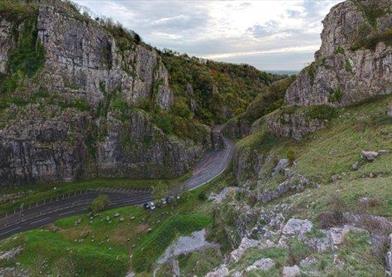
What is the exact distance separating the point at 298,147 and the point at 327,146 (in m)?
10.1

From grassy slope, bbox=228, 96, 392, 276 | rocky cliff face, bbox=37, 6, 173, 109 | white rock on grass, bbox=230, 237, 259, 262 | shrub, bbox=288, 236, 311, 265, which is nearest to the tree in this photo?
grassy slope, bbox=228, 96, 392, 276

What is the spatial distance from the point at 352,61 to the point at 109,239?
172ft

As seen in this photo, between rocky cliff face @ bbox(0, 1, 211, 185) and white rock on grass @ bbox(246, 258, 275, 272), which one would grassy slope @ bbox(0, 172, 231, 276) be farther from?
rocky cliff face @ bbox(0, 1, 211, 185)

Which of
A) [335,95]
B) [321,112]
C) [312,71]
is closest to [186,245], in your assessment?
[321,112]

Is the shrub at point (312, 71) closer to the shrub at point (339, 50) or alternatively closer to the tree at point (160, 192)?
the shrub at point (339, 50)

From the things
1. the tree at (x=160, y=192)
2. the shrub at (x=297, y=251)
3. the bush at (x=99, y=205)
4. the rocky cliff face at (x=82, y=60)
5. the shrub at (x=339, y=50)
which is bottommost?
the bush at (x=99, y=205)

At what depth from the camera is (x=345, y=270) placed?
55.9 ft

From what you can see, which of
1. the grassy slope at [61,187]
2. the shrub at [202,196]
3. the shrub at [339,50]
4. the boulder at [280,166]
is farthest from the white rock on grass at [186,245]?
the grassy slope at [61,187]

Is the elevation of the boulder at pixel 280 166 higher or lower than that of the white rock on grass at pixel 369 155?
lower

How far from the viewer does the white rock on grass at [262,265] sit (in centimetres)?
1920

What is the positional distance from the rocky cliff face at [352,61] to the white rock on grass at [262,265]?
1874 inches

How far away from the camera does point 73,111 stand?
10675cm

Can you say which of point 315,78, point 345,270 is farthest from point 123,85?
point 345,270

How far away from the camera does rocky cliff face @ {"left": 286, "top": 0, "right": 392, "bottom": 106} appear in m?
59.8
